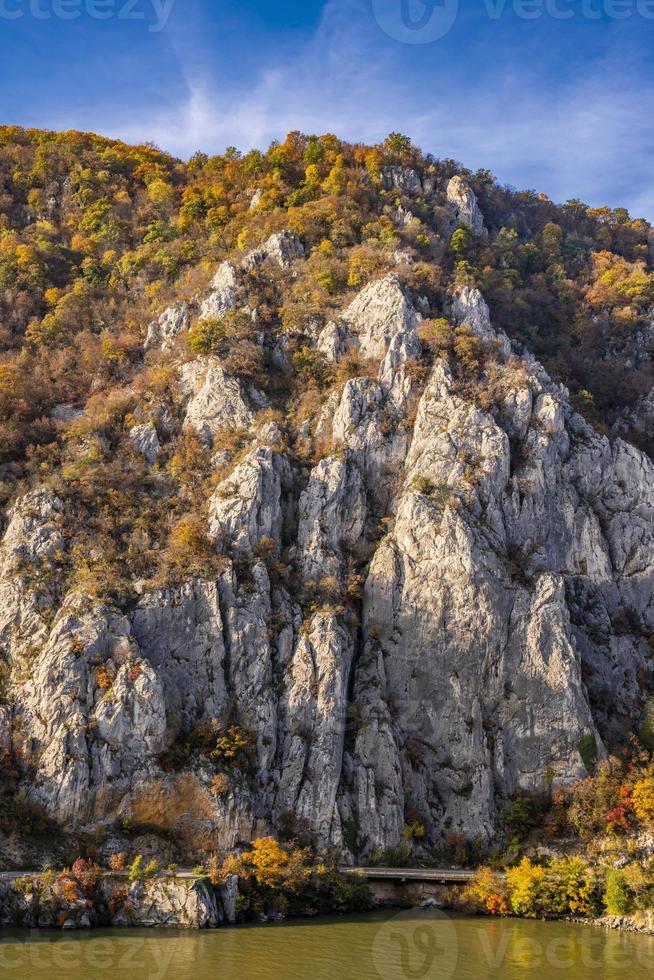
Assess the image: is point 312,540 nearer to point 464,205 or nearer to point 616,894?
point 616,894

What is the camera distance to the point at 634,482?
62750mm

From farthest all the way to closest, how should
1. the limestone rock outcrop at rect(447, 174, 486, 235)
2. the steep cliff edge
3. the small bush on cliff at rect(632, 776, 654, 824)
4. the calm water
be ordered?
the limestone rock outcrop at rect(447, 174, 486, 235)
the small bush on cliff at rect(632, 776, 654, 824)
the steep cliff edge
the calm water

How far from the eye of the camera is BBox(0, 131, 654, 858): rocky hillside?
44.8 m

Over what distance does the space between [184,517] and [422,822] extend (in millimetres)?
25537

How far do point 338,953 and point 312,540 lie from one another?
92.6 ft

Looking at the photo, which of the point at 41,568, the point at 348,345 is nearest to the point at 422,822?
the point at 41,568

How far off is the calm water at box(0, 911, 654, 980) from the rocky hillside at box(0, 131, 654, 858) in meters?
8.04

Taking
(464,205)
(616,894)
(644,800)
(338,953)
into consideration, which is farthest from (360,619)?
(464,205)

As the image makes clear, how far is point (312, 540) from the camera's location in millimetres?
55188

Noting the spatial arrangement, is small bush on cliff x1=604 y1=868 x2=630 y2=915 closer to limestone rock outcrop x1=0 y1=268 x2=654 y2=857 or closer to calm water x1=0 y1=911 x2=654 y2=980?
calm water x1=0 y1=911 x2=654 y2=980

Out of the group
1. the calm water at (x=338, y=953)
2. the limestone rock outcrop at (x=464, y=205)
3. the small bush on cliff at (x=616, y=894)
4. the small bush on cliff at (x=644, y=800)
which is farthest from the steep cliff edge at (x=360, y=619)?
the limestone rock outcrop at (x=464, y=205)

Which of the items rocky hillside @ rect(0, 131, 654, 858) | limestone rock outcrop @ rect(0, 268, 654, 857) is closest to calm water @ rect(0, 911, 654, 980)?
rocky hillside @ rect(0, 131, 654, 858)

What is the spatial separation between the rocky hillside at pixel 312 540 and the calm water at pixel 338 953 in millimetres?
8037

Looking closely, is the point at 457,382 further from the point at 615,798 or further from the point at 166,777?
the point at 166,777
